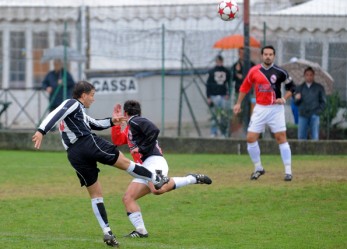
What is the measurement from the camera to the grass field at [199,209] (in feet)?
36.0

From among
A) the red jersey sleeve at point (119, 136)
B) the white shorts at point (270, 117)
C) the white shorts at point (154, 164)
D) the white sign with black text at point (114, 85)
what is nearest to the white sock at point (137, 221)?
the white shorts at point (154, 164)

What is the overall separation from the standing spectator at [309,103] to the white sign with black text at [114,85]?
4.34 meters

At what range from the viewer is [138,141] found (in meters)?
11.4

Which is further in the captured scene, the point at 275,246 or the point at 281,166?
the point at 281,166

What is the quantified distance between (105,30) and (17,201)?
943 centimetres

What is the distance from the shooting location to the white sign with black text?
23000mm

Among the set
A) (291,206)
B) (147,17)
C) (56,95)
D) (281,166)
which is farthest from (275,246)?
(147,17)

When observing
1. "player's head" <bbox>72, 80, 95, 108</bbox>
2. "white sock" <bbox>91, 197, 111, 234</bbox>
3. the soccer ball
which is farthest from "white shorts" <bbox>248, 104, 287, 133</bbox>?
"white sock" <bbox>91, 197, 111, 234</bbox>

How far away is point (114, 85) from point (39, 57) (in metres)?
3.45

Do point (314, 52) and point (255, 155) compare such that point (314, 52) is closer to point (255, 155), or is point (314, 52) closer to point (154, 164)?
point (255, 155)

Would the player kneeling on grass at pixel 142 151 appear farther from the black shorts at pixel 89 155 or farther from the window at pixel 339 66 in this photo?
the window at pixel 339 66

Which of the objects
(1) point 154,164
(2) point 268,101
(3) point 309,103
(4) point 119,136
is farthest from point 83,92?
(3) point 309,103

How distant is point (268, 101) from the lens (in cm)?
1605

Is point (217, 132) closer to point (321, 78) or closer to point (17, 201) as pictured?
point (321, 78)
